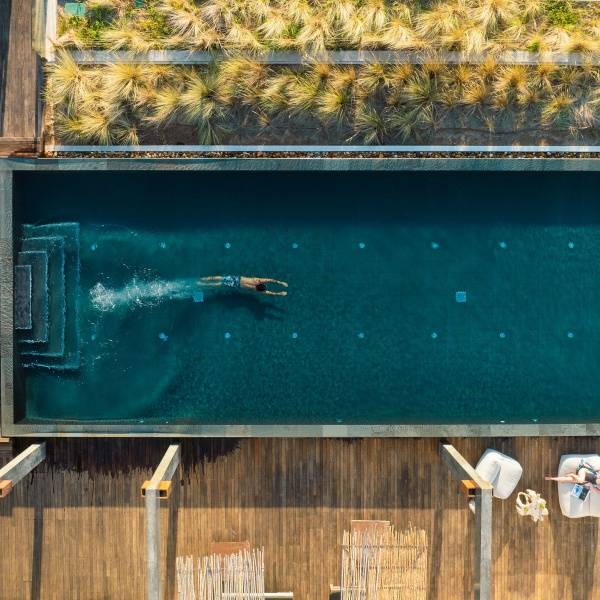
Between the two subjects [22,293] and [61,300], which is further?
[61,300]

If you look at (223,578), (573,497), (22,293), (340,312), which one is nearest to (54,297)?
(22,293)

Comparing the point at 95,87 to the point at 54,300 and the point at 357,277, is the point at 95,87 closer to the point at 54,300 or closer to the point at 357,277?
the point at 54,300

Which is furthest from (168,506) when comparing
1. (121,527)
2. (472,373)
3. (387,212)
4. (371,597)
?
(387,212)

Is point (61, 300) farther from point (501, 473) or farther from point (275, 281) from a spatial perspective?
point (501, 473)

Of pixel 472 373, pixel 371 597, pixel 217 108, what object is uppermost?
pixel 217 108

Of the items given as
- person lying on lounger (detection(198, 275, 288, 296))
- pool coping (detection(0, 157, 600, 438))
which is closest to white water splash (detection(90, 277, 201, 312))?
person lying on lounger (detection(198, 275, 288, 296))

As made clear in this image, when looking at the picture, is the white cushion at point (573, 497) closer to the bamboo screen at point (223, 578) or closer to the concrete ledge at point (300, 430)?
the concrete ledge at point (300, 430)
